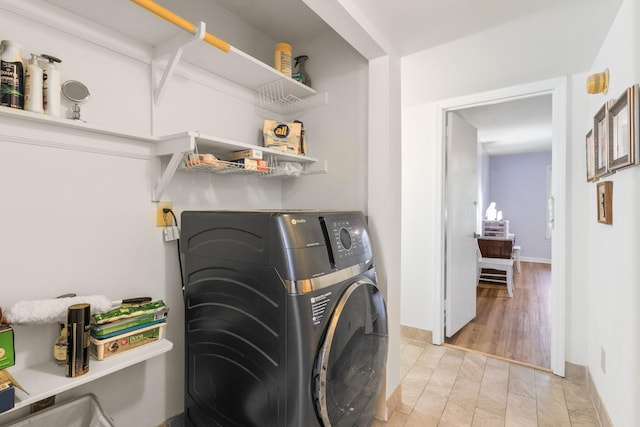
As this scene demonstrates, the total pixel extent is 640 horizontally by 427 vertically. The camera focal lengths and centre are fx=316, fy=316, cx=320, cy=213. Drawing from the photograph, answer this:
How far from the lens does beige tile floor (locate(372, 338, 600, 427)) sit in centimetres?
170

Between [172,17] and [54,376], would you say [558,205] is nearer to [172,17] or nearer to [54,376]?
[172,17]

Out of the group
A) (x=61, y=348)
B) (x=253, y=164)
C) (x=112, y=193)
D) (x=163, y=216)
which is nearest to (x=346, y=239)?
(x=253, y=164)

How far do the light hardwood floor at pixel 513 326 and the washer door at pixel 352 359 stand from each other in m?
1.63

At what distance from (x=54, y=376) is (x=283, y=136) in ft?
4.34

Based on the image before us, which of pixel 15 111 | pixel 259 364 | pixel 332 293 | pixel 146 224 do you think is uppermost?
pixel 15 111

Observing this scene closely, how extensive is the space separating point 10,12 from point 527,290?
18.1 ft

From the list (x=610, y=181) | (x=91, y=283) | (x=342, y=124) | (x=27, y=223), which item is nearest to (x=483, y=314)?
(x=610, y=181)

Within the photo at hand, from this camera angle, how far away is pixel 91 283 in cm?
117

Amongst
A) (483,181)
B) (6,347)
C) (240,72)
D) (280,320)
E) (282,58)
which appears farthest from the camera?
(483,181)

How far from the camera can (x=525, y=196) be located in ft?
22.5

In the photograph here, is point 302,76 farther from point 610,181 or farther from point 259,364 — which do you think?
point 610,181

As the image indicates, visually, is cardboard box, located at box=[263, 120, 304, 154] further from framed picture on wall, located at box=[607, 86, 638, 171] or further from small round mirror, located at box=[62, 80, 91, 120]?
framed picture on wall, located at box=[607, 86, 638, 171]

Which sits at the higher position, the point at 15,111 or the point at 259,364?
the point at 15,111

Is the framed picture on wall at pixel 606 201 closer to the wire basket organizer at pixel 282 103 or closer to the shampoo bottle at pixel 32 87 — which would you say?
the wire basket organizer at pixel 282 103
